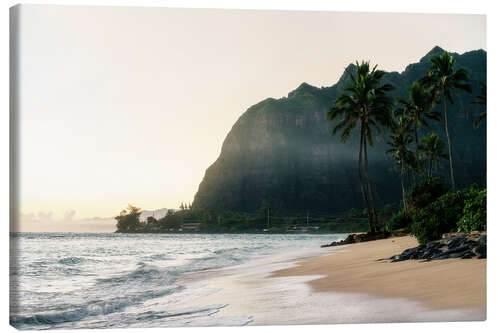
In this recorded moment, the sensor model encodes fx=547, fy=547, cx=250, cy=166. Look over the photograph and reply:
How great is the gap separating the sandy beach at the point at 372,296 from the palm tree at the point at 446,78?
317cm

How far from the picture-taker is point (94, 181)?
887 centimetres

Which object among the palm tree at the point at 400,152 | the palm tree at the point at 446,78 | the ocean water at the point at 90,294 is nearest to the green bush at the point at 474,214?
the palm tree at the point at 446,78

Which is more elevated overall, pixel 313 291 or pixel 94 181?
pixel 94 181

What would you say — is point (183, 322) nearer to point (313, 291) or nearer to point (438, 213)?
point (313, 291)

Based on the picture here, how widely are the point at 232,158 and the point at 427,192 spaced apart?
24.6ft

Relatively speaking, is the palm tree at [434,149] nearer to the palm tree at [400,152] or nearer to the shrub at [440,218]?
the palm tree at [400,152]

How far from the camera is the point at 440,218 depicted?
10.7 meters

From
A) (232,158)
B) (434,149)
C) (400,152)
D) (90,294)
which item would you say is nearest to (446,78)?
(434,149)

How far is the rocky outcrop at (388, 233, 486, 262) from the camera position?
8.34 meters

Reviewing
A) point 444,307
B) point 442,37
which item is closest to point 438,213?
point 442,37

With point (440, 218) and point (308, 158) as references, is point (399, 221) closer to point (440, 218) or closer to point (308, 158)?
point (440, 218)

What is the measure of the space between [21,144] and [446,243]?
680cm

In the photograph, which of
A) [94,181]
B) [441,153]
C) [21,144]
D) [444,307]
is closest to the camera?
[444,307]

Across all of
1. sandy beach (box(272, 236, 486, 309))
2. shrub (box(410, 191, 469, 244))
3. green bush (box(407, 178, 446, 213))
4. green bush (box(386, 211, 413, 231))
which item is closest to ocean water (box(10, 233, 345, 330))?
sandy beach (box(272, 236, 486, 309))
